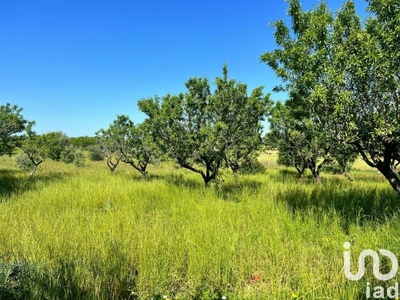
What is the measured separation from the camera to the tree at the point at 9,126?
14680mm

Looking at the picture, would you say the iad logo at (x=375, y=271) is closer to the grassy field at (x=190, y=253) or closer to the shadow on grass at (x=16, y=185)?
the grassy field at (x=190, y=253)

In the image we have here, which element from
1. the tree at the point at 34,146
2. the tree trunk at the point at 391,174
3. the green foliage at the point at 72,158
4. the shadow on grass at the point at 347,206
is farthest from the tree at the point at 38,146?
the tree trunk at the point at 391,174

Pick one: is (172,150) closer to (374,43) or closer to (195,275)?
(195,275)

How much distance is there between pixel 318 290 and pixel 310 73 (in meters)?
3.83

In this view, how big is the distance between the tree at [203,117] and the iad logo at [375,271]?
6.02 m

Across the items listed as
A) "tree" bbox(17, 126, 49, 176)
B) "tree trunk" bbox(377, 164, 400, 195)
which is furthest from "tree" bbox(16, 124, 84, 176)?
"tree trunk" bbox(377, 164, 400, 195)

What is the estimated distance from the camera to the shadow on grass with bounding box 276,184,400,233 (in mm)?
5836

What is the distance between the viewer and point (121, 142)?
1933 cm

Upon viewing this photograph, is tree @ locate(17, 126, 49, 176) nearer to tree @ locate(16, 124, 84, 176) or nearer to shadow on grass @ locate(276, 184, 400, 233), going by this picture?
tree @ locate(16, 124, 84, 176)

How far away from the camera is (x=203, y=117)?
32.9 ft

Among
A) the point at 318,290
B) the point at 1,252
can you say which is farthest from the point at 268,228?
the point at 1,252

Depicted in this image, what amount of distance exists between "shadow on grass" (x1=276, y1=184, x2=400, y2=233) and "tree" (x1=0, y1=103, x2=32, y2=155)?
16.7 m

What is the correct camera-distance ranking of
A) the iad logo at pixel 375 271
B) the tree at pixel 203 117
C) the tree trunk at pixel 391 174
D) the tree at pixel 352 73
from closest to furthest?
the iad logo at pixel 375 271 → the tree at pixel 352 73 → the tree trunk at pixel 391 174 → the tree at pixel 203 117

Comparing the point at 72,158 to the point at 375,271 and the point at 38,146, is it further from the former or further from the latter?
the point at 375,271
